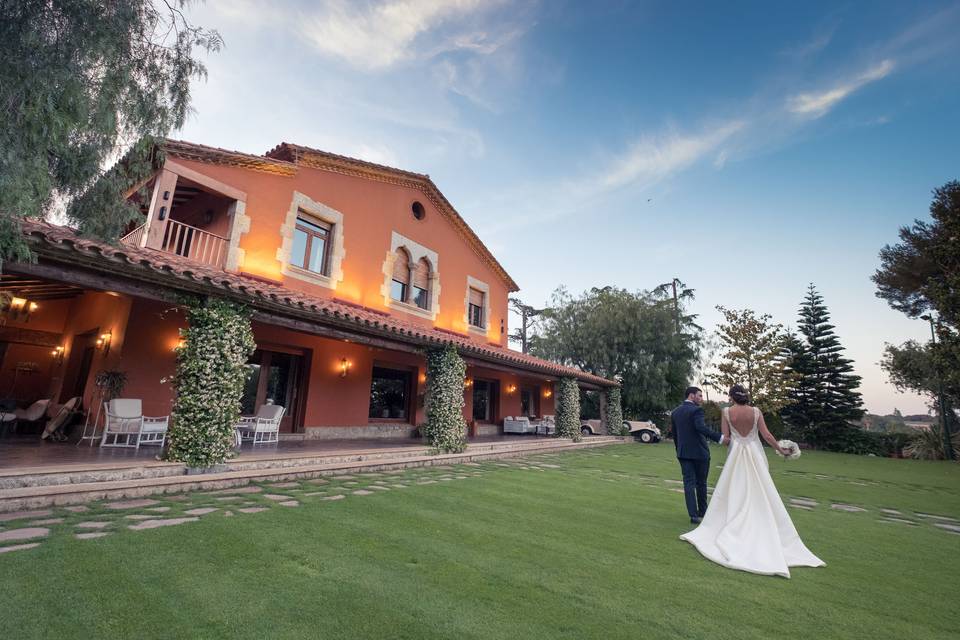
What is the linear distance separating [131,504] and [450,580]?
13.5 feet

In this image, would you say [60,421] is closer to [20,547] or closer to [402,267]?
[20,547]

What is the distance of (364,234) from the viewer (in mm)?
11664

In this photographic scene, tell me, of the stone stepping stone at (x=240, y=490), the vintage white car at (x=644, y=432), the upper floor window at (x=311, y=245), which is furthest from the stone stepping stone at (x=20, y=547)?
the vintage white car at (x=644, y=432)

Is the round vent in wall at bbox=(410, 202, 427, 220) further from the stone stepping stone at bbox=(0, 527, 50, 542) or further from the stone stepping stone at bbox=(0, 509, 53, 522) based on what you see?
the stone stepping stone at bbox=(0, 527, 50, 542)

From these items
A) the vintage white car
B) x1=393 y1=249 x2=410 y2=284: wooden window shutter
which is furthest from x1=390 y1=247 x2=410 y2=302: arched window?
the vintage white car

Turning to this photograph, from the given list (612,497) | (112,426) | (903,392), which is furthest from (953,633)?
(903,392)

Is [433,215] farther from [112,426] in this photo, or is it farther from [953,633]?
[953,633]

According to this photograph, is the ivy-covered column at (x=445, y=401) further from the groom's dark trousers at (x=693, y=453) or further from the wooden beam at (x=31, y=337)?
the wooden beam at (x=31, y=337)

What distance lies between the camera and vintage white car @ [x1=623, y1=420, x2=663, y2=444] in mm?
19741

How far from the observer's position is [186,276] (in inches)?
209

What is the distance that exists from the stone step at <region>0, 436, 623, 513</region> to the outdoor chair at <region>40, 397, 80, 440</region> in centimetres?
414

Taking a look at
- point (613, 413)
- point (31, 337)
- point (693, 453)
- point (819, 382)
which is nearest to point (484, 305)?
point (613, 413)

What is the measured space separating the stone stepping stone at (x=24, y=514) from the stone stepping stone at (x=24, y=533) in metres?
0.54

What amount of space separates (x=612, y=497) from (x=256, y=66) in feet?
32.0
